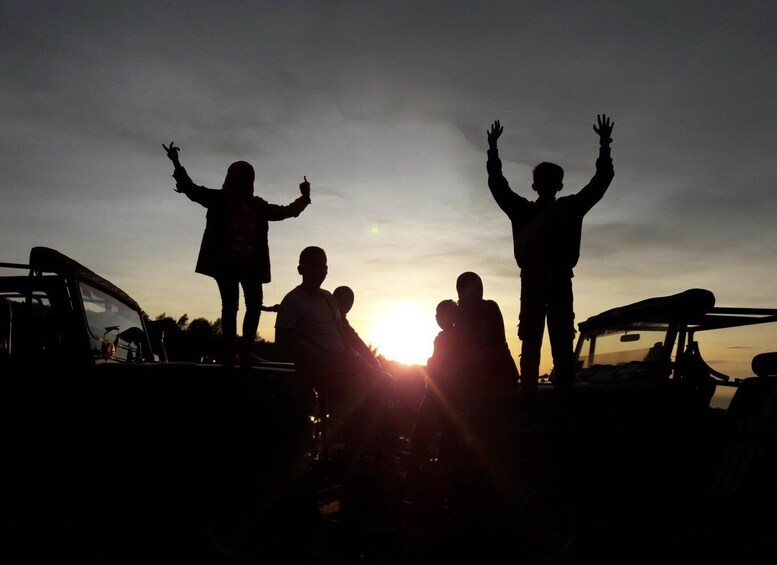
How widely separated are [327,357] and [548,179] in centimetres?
209

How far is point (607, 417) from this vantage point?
14.5 feet

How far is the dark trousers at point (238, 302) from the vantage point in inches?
199

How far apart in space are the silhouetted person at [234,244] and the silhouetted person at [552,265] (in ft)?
A: 6.66

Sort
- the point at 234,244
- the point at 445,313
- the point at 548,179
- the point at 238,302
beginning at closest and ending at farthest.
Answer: the point at 548,179 < the point at 234,244 < the point at 238,302 < the point at 445,313

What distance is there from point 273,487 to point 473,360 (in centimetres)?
238

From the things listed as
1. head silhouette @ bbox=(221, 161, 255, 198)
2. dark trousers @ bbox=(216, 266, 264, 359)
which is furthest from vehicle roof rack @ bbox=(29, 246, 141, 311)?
head silhouette @ bbox=(221, 161, 255, 198)

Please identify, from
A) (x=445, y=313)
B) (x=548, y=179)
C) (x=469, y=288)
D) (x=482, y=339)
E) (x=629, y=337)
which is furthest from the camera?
(x=445, y=313)

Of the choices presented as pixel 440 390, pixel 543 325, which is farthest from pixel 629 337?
pixel 543 325

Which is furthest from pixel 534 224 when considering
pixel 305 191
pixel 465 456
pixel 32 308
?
pixel 32 308

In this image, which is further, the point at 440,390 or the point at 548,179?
the point at 440,390

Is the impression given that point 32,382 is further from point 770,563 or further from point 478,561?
point 770,563

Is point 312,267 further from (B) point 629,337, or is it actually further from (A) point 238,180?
(B) point 629,337

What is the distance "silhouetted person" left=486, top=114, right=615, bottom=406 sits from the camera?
4.50 metres

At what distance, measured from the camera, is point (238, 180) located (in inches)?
210
